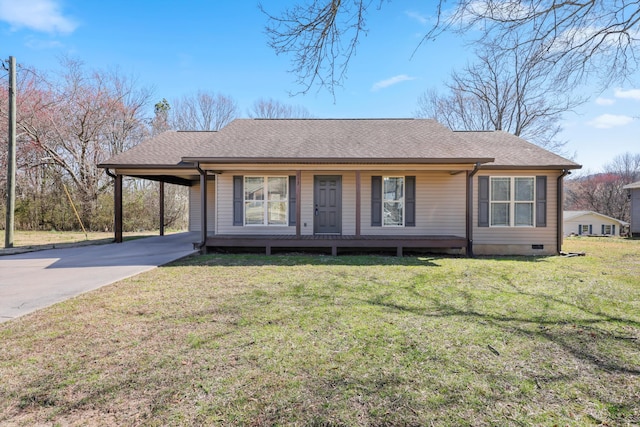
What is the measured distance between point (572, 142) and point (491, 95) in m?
6.35

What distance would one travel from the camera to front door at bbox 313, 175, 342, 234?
9336 millimetres

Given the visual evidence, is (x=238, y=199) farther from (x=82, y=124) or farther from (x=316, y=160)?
(x=82, y=124)

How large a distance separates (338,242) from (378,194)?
2145 millimetres

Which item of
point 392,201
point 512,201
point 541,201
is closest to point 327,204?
point 392,201

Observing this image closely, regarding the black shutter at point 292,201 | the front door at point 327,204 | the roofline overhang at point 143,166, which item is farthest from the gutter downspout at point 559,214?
the roofline overhang at point 143,166

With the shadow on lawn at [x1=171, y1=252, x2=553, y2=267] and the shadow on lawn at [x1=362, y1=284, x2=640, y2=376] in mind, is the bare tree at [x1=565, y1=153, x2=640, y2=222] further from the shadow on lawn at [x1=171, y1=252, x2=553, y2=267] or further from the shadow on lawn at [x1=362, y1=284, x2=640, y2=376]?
the shadow on lawn at [x1=362, y1=284, x2=640, y2=376]

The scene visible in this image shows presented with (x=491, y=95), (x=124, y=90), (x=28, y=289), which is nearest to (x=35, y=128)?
(x=124, y=90)

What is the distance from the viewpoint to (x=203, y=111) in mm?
25625

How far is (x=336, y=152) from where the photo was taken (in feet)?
28.0

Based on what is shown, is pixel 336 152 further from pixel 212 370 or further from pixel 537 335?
pixel 212 370

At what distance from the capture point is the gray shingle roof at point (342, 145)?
8.19 m

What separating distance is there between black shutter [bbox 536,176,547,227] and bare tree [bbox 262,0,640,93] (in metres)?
4.36

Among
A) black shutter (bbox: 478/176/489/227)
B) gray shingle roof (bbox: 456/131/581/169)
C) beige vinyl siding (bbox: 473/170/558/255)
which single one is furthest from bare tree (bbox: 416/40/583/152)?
beige vinyl siding (bbox: 473/170/558/255)

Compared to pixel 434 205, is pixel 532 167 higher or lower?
higher
